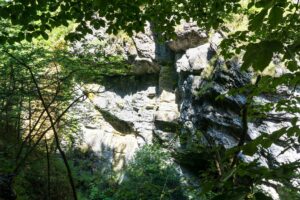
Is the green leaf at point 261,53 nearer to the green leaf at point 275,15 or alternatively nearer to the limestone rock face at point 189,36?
the green leaf at point 275,15

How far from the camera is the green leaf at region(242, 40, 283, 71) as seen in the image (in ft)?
1.92

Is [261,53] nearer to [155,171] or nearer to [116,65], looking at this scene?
[116,65]

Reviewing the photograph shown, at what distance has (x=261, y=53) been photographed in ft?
1.94

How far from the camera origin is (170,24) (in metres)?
3.27

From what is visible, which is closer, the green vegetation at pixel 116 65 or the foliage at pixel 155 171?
the green vegetation at pixel 116 65

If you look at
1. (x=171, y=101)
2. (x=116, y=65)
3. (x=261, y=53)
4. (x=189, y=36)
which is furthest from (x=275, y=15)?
(x=171, y=101)

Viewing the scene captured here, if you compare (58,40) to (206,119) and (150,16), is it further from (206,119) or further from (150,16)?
(150,16)

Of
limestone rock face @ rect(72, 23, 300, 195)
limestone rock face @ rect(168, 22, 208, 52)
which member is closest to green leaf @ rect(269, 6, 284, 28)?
limestone rock face @ rect(72, 23, 300, 195)

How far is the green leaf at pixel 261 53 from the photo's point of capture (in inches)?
23.1

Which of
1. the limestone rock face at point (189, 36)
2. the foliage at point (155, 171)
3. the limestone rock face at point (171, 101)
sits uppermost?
the limestone rock face at point (189, 36)

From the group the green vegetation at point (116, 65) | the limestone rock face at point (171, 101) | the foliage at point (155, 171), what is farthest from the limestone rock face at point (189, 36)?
the green vegetation at point (116, 65)

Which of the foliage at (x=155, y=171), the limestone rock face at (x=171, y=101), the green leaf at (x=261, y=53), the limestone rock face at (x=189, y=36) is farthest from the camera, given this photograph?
A: the limestone rock face at (x=189, y=36)

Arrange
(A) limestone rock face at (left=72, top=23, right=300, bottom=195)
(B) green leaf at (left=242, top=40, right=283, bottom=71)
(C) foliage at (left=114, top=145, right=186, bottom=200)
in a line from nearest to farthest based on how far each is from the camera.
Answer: (B) green leaf at (left=242, top=40, right=283, bottom=71) < (C) foliage at (left=114, top=145, right=186, bottom=200) < (A) limestone rock face at (left=72, top=23, right=300, bottom=195)

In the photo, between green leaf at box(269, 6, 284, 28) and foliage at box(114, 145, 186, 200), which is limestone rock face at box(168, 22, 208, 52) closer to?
foliage at box(114, 145, 186, 200)
